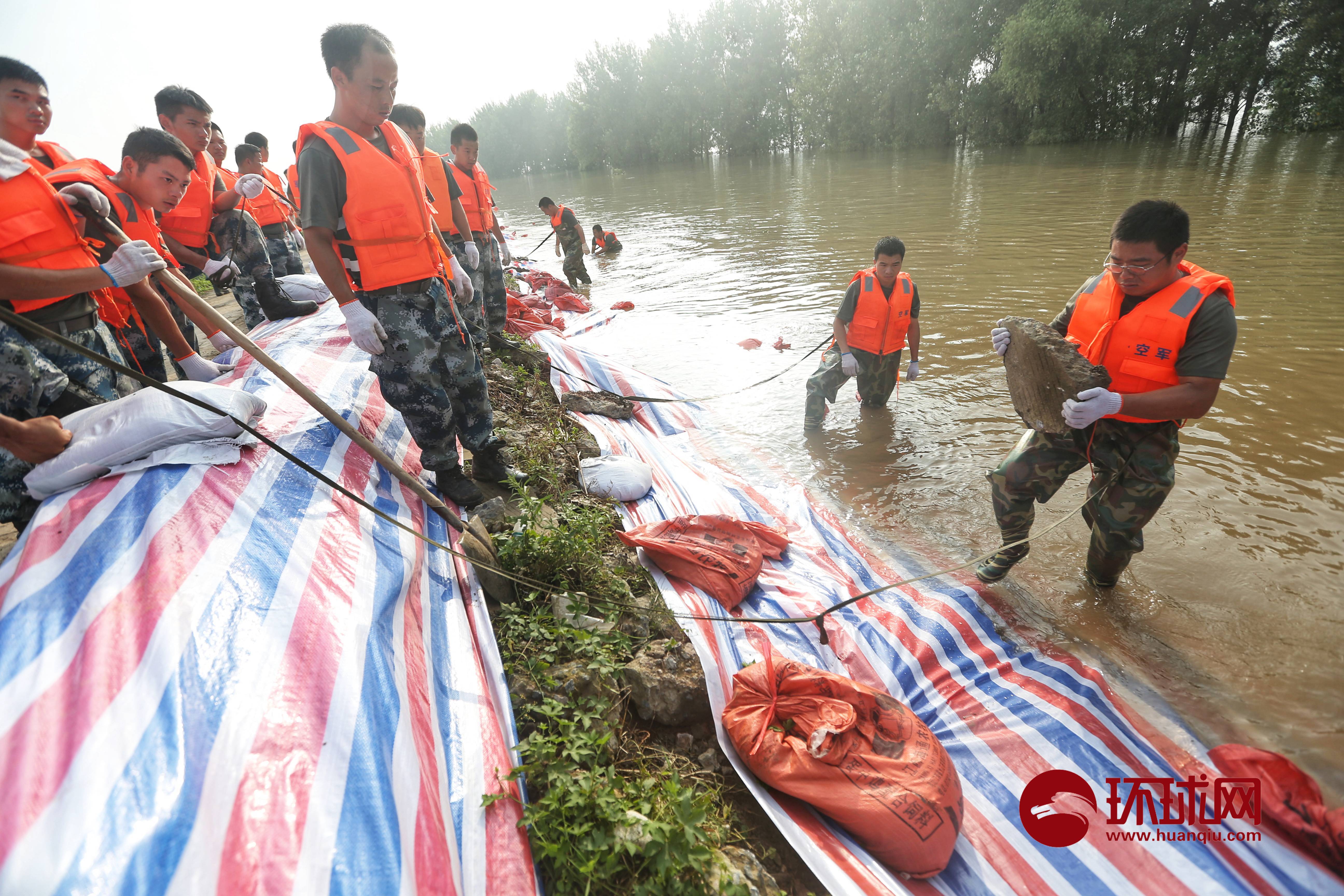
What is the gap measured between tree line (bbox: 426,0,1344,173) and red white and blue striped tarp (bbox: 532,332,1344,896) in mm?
23617

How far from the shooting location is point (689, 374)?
270 inches

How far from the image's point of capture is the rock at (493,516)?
289 centimetres

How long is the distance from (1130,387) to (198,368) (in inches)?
191

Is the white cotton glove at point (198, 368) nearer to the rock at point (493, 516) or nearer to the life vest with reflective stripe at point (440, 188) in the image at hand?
the rock at point (493, 516)

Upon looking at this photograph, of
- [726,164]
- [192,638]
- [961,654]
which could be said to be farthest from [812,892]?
[726,164]

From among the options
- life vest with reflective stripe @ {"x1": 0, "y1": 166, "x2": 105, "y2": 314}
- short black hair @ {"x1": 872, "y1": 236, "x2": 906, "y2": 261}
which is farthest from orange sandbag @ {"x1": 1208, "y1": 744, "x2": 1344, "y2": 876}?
life vest with reflective stripe @ {"x1": 0, "y1": 166, "x2": 105, "y2": 314}

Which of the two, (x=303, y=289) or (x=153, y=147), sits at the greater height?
(x=153, y=147)

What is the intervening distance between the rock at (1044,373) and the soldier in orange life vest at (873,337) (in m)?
1.92

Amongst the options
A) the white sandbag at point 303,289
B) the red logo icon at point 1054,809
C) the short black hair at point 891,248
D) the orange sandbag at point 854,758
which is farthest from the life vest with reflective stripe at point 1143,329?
the white sandbag at point 303,289

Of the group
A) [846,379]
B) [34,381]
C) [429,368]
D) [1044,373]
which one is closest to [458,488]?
[429,368]

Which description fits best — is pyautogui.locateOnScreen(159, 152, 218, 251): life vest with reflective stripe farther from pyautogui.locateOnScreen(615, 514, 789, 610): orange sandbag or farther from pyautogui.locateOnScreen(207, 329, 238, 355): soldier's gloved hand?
pyautogui.locateOnScreen(615, 514, 789, 610): orange sandbag

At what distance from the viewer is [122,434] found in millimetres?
2068

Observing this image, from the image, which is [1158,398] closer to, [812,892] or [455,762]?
[812,892]

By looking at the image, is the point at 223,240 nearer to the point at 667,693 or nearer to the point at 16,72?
the point at 16,72
